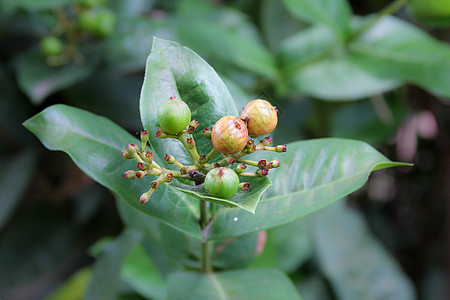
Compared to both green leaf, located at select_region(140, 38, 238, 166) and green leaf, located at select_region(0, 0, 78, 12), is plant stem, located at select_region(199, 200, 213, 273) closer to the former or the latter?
green leaf, located at select_region(140, 38, 238, 166)

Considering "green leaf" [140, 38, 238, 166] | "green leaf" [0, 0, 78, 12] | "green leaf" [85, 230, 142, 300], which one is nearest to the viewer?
"green leaf" [140, 38, 238, 166]

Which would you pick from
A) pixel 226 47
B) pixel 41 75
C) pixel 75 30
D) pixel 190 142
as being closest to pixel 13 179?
pixel 41 75

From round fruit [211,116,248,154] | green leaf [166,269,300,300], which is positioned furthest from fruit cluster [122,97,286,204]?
green leaf [166,269,300,300]

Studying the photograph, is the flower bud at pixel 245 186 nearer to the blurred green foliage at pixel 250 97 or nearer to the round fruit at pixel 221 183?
the round fruit at pixel 221 183

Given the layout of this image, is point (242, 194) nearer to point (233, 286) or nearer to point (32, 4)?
point (233, 286)

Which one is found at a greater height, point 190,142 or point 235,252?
point 190,142

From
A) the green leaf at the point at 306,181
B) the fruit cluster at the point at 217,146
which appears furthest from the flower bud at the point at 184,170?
the green leaf at the point at 306,181
